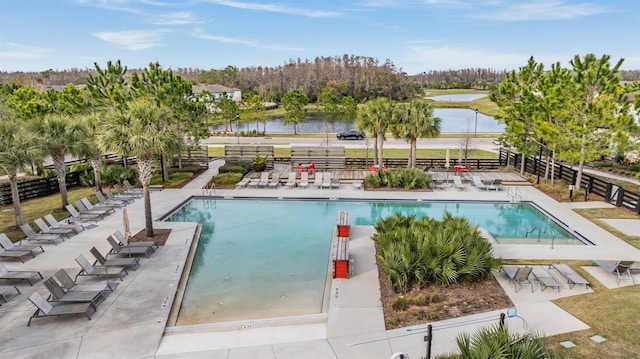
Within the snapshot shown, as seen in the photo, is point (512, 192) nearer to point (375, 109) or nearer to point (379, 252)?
point (375, 109)

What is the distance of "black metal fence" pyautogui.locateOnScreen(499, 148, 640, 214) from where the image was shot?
1834 cm

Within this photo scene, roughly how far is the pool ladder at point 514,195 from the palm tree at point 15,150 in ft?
66.6

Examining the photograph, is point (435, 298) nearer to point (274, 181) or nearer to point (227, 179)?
point (274, 181)

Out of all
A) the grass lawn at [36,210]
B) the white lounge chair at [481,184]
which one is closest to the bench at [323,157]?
the white lounge chair at [481,184]

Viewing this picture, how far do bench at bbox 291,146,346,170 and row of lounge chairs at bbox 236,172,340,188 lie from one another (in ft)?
→ 11.3

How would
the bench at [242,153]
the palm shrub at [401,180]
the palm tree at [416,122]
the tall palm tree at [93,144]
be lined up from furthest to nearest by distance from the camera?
the bench at [242,153], the palm tree at [416,122], the palm shrub at [401,180], the tall palm tree at [93,144]

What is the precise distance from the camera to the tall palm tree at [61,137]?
687 inches

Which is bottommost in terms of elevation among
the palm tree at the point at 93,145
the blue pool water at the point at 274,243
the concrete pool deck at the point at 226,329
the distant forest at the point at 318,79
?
the blue pool water at the point at 274,243

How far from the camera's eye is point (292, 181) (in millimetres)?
23219

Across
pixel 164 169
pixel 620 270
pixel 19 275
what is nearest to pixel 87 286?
pixel 19 275

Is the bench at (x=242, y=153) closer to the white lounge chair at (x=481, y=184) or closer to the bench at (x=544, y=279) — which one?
the white lounge chair at (x=481, y=184)

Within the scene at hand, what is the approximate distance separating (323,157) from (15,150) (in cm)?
1692

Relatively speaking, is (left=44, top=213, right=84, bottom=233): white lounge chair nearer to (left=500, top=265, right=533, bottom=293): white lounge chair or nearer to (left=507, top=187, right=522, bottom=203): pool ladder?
(left=500, top=265, right=533, bottom=293): white lounge chair

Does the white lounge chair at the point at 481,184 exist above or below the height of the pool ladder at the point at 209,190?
above
